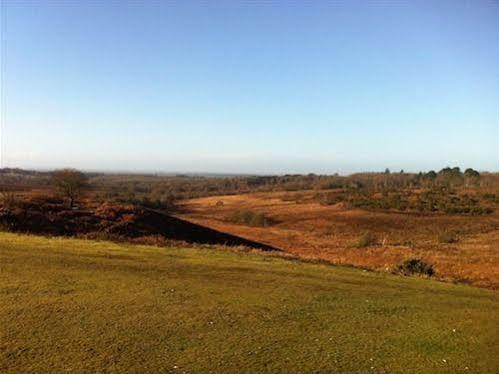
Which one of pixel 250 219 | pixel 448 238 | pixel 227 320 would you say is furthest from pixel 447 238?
pixel 227 320

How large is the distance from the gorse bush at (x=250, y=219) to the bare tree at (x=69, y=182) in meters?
39.7

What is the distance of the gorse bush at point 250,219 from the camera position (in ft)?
273

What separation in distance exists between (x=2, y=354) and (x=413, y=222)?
74536 mm

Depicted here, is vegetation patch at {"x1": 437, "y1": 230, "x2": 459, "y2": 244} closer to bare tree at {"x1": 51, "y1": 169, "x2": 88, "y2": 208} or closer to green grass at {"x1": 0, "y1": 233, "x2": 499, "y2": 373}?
bare tree at {"x1": 51, "y1": 169, "x2": 88, "y2": 208}

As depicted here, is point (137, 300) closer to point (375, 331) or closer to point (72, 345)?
point (72, 345)

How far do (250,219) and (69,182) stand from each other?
45.3m

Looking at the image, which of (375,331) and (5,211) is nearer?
(375,331)

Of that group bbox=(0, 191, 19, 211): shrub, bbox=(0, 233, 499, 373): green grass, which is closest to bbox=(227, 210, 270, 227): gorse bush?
bbox=(0, 191, 19, 211): shrub

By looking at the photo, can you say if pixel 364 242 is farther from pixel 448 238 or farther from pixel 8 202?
pixel 8 202

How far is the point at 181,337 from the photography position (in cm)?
803

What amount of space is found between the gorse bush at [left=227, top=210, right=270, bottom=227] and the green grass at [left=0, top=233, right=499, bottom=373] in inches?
2707

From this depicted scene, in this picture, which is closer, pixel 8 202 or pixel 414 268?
pixel 414 268

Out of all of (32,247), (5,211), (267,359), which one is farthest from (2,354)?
(5,211)

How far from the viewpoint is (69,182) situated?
44.4 metres
